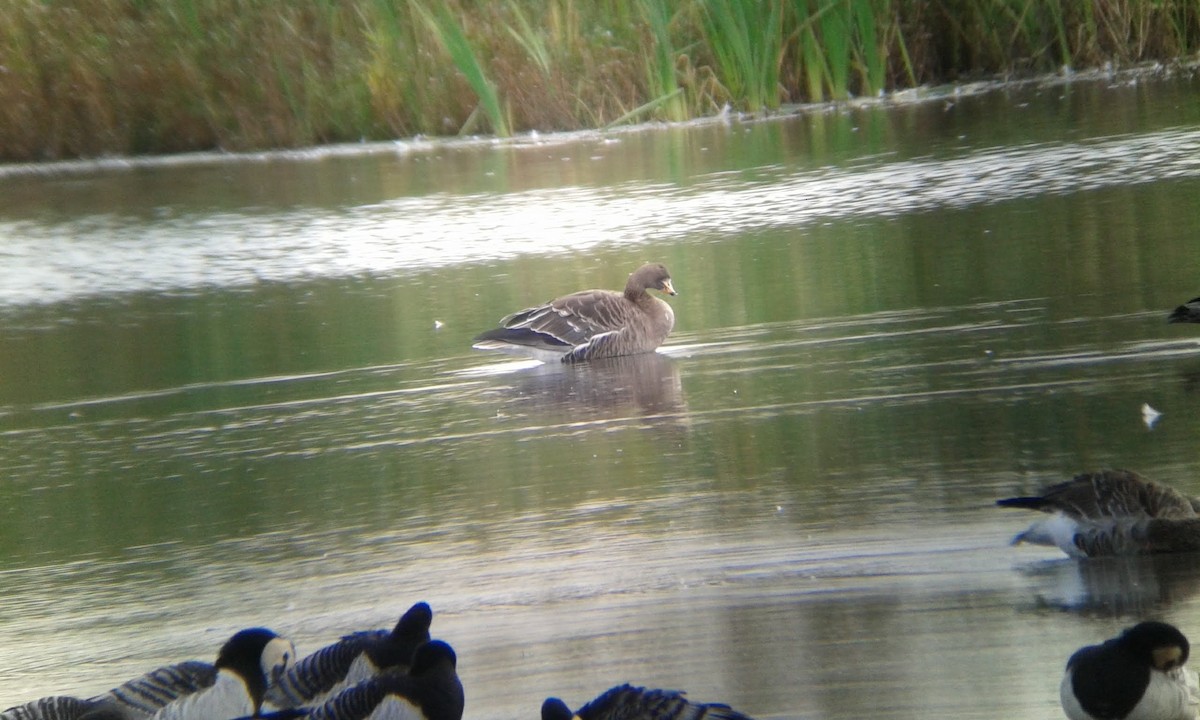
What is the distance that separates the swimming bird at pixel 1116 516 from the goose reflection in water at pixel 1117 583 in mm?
39

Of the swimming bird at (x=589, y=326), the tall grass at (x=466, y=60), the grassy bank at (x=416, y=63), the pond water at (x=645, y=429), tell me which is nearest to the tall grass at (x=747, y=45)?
the grassy bank at (x=416, y=63)

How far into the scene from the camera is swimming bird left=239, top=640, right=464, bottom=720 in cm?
319

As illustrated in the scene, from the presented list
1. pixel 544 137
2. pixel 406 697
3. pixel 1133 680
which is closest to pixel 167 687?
pixel 406 697

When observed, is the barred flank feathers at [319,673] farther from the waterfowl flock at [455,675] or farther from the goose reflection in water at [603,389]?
the goose reflection in water at [603,389]

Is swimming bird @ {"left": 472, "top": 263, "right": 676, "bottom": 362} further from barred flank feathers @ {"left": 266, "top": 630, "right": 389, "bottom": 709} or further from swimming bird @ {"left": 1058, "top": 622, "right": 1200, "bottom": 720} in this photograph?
swimming bird @ {"left": 1058, "top": 622, "right": 1200, "bottom": 720}

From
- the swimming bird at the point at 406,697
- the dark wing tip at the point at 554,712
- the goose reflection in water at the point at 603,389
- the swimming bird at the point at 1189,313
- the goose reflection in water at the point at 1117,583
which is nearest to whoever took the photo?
the dark wing tip at the point at 554,712

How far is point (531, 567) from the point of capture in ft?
15.0

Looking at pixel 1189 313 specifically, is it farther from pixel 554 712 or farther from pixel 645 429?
pixel 554 712

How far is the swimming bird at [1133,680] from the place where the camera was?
3.11 meters

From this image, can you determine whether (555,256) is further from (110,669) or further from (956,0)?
(956,0)

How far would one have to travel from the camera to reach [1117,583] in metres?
4.02

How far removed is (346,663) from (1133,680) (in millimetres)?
1739

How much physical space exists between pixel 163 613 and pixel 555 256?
5.95 meters

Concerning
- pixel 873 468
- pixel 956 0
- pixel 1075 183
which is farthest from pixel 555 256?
pixel 956 0
